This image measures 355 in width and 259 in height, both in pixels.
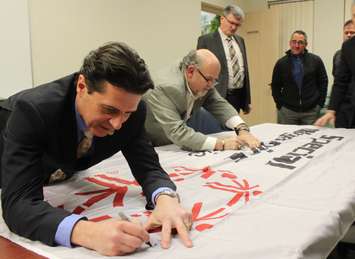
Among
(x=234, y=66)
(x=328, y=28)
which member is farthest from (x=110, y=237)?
(x=328, y=28)

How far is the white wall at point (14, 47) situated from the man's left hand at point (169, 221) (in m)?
2.09

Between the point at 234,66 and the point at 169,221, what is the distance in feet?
9.41

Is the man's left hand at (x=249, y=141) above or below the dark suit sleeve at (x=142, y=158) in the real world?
below

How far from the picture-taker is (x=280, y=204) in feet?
3.43

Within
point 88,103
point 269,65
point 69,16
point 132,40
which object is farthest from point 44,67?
point 269,65

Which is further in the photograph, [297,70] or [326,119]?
[297,70]

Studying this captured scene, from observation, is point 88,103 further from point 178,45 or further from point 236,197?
point 178,45

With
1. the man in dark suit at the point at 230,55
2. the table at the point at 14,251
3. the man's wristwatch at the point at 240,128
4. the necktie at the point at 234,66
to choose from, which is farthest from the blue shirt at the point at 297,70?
the table at the point at 14,251

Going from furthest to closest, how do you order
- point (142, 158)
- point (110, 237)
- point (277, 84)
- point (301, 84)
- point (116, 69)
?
point (277, 84) < point (301, 84) < point (142, 158) < point (116, 69) < point (110, 237)

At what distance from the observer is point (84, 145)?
1.10m

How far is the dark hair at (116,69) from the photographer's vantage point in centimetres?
88

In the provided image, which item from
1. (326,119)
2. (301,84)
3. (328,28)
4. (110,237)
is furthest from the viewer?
(328,28)

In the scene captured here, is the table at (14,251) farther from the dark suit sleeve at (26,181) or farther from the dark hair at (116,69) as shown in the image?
the dark hair at (116,69)

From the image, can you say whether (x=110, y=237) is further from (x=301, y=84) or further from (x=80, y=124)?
(x=301, y=84)
